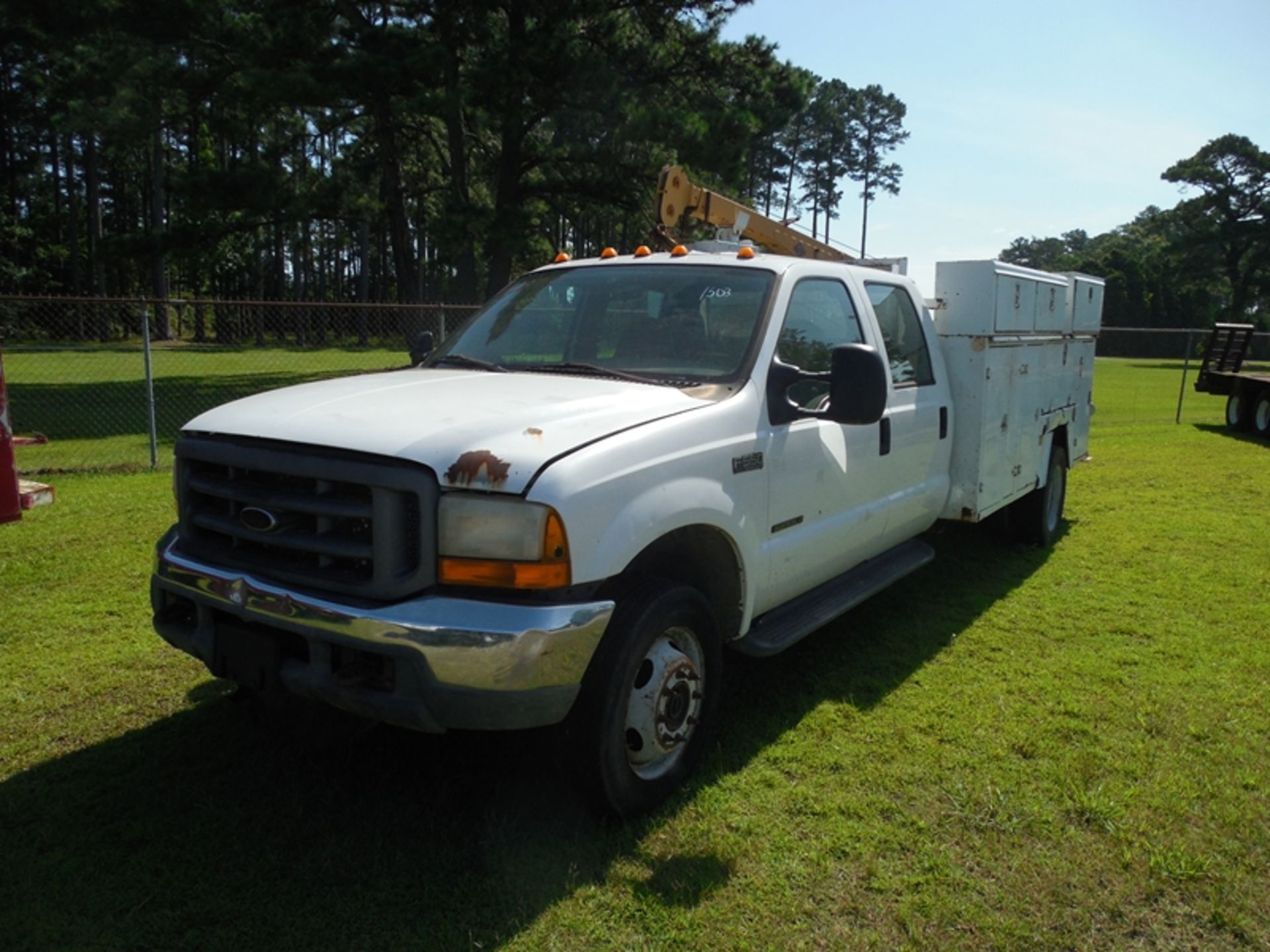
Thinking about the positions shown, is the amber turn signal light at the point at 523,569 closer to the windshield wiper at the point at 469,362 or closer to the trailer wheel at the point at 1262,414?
the windshield wiper at the point at 469,362

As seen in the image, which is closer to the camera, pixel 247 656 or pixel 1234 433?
pixel 247 656

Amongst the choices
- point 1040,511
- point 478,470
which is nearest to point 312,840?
point 478,470

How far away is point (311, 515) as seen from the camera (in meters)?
2.98

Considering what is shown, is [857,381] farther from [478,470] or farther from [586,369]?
[478,470]

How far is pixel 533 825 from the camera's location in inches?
127

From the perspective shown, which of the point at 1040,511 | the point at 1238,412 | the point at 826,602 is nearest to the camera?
the point at 826,602

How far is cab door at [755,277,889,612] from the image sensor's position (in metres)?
3.82

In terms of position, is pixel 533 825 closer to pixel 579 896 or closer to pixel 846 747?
pixel 579 896

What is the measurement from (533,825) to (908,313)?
3.41m

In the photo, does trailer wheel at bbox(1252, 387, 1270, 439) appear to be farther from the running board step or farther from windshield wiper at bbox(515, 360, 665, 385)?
windshield wiper at bbox(515, 360, 665, 385)

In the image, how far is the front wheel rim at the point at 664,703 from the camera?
3.22 meters

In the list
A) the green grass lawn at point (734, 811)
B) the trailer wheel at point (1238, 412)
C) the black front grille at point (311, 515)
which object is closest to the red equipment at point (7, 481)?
the green grass lawn at point (734, 811)

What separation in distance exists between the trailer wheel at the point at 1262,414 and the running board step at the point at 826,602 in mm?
12170

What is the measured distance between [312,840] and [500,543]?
1262mm
